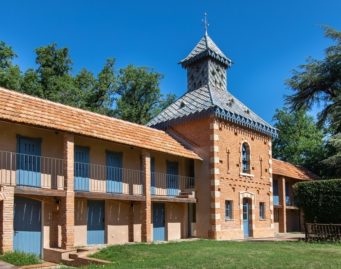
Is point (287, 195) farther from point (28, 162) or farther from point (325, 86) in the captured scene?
point (28, 162)

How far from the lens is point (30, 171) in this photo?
18.2 metres

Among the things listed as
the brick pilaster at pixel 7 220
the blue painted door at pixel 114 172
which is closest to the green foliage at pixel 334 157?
the blue painted door at pixel 114 172

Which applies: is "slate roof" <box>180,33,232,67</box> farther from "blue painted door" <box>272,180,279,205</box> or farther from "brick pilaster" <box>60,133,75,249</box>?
"brick pilaster" <box>60,133,75,249</box>

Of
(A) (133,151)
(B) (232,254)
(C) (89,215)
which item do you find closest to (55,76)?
(A) (133,151)

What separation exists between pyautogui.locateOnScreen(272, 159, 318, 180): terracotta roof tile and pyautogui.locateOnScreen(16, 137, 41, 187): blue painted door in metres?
19.0

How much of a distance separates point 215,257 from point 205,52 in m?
17.4

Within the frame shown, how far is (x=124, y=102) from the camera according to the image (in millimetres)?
43188

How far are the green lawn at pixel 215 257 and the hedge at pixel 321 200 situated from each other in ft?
20.0

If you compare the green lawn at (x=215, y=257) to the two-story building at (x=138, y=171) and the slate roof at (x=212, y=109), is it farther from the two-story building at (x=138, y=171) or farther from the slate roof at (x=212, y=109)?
the slate roof at (x=212, y=109)

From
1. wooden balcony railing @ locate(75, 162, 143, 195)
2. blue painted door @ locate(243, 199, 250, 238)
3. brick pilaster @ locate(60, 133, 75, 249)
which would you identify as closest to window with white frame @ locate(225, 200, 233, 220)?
blue painted door @ locate(243, 199, 250, 238)

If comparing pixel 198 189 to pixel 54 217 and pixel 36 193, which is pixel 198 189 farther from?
pixel 36 193

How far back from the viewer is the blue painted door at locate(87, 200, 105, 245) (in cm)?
2070

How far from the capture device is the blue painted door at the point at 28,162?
17891 mm

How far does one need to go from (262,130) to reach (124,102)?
17.2 m
